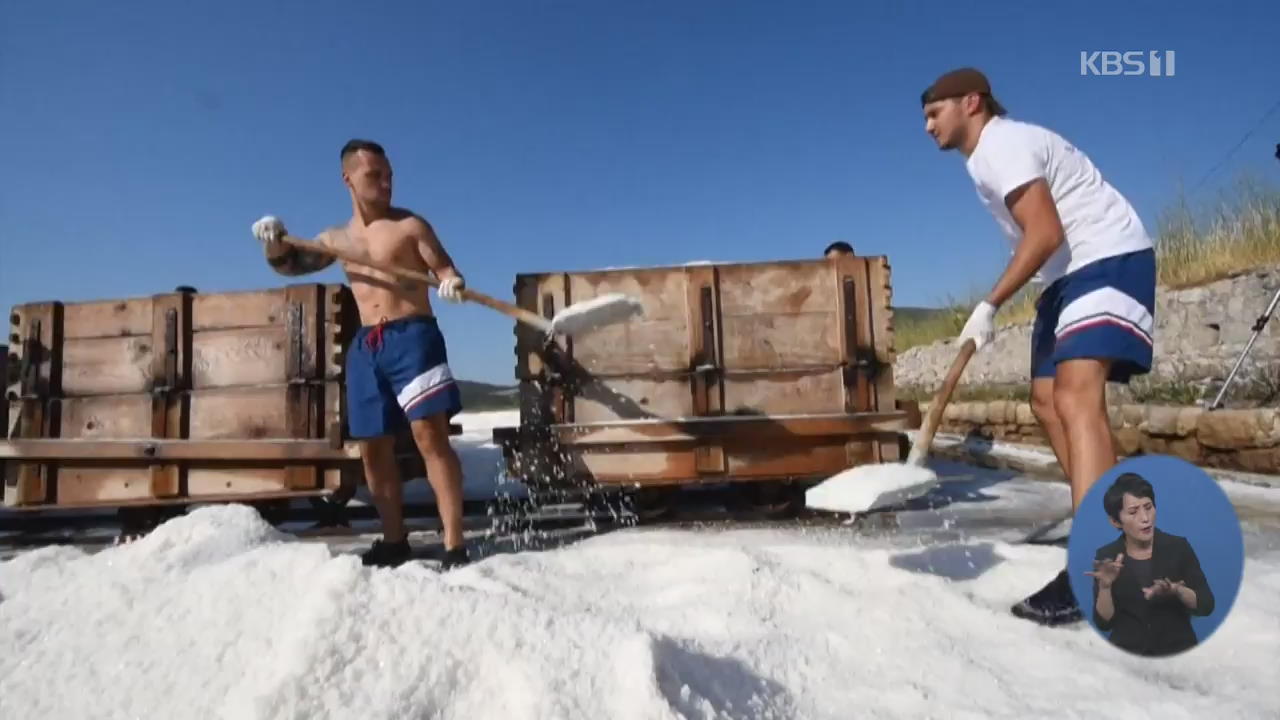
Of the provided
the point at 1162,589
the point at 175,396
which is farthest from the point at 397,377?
the point at 1162,589

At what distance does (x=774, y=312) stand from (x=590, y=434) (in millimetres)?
1295

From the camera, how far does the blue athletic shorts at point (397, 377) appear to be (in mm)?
2748

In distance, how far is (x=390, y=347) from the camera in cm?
280

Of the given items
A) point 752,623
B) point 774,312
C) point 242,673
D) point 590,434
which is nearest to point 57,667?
point 242,673

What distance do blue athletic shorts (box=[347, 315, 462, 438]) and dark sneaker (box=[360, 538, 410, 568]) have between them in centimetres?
52

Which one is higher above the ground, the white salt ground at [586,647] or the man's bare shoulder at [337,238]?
the man's bare shoulder at [337,238]

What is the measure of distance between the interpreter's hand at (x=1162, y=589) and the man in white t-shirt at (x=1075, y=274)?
0.25 meters

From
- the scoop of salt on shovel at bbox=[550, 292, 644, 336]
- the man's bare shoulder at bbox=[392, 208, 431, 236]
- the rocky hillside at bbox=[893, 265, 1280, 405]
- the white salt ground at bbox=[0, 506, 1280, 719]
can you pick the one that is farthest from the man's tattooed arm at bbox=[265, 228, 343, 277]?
the rocky hillside at bbox=[893, 265, 1280, 405]

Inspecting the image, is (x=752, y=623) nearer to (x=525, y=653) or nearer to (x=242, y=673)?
(x=525, y=653)

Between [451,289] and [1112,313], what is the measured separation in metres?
2.49

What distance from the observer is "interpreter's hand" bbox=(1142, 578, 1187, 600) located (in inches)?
61.6

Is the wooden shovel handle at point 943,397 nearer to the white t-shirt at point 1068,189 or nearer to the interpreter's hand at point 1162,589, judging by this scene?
the white t-shirt at point 1068,189

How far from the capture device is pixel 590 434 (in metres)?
3.55

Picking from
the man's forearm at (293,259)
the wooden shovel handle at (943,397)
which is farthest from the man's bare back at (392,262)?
the wooden shovel handle at (943,397)
